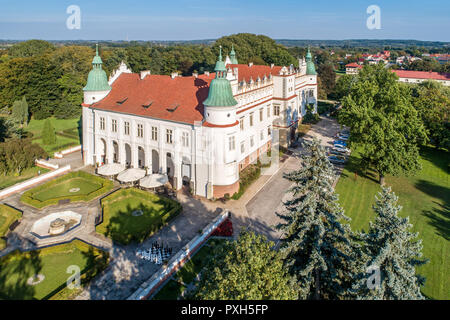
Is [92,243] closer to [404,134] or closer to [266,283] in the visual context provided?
[266,283]

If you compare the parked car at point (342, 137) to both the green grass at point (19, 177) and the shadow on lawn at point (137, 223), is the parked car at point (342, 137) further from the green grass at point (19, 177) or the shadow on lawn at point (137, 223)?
the green grass at point (19, 177)

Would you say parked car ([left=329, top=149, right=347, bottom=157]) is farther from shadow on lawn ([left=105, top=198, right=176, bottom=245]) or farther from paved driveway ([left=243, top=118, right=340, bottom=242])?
shadow on lawn ([left=105, top=198, right=176, bottom=245])

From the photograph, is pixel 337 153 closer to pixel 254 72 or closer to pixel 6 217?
pixel 254 72

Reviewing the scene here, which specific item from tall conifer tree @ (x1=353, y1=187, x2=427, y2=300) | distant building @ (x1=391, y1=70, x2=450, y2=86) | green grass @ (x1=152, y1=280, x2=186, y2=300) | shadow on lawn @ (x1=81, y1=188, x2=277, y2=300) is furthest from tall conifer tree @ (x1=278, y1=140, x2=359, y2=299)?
distant building @ (x1=391, y1=70, x2=450, y2=86)

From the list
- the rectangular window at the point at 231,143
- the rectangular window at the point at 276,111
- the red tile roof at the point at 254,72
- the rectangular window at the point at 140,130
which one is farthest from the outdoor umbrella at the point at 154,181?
the red tile roof at the point at 254,72
